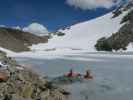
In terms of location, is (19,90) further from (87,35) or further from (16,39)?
(87,35)

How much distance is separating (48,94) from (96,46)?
12163cm

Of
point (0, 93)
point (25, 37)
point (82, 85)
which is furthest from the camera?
point (25, 37)

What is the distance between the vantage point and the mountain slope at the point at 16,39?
118 meters

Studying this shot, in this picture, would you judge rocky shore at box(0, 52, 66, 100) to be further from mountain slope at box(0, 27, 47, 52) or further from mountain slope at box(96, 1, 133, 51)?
mountain slope at box(96, 1, 133, 51)

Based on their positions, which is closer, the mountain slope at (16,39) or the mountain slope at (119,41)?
the mountain slope at (16,39)

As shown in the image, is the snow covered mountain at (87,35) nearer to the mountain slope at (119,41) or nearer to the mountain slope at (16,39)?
the mountain slope at (16,39)

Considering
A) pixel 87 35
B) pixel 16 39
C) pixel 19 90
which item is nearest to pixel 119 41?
pixel 16 39

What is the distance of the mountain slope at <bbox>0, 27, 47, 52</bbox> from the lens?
118 meters

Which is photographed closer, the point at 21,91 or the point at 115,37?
the point at 21,91

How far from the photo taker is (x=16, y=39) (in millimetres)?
144500

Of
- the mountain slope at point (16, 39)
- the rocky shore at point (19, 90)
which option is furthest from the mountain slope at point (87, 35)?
the rocky shore at point (19, 90)

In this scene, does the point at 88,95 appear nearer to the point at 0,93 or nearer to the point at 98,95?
the point at 98,95

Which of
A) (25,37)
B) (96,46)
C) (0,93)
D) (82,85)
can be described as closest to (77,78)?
(82,85)

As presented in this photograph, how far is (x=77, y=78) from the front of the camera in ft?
111
